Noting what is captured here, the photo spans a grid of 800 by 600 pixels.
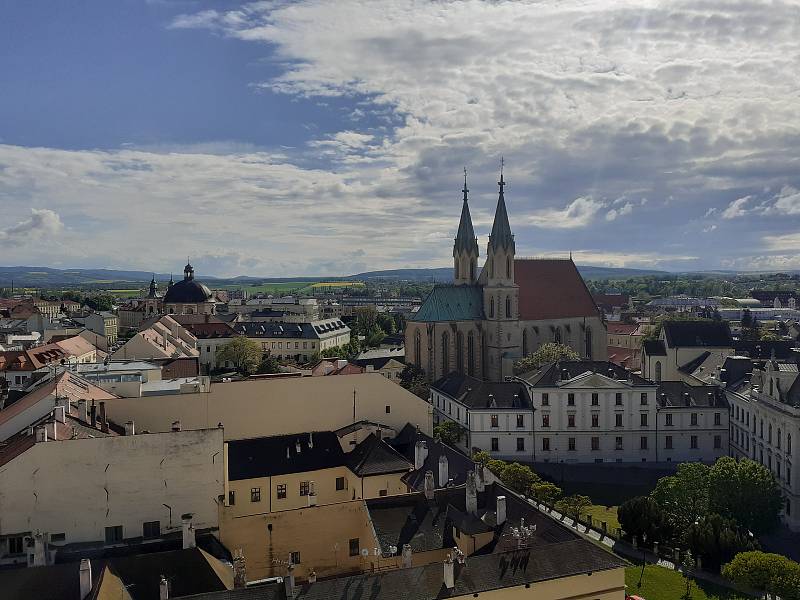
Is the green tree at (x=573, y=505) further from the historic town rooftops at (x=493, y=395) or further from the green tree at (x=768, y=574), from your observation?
the historic town rooftops at (x=493, y=395)

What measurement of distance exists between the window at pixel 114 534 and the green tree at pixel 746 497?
3685cm

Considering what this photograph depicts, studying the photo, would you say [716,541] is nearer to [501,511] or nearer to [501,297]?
[501,511]

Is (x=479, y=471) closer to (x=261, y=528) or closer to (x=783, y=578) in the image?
(x=261, y=528)

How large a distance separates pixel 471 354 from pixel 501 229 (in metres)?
18.3

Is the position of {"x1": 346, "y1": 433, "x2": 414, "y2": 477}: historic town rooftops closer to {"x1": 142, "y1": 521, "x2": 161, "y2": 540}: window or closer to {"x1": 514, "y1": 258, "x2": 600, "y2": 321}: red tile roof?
{"x1": 142, "y1": 521, "x2": 161, "y2": 540}: window

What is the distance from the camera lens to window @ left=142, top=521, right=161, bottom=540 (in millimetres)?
37188

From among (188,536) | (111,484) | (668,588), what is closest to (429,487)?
(188,536)

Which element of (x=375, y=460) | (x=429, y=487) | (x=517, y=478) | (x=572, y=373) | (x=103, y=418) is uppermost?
(x=103, y=418)

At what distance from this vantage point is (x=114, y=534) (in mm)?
36625

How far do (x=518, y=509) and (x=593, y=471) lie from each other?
34.6m

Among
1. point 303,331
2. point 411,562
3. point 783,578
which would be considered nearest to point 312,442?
point 411,562

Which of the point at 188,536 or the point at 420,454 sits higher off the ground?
the point at 420,454

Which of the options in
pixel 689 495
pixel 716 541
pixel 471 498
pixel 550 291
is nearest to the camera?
pixel 471 498

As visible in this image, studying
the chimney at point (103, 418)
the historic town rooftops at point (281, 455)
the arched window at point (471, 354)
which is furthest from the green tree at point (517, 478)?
the arched window at point (471, 354)
